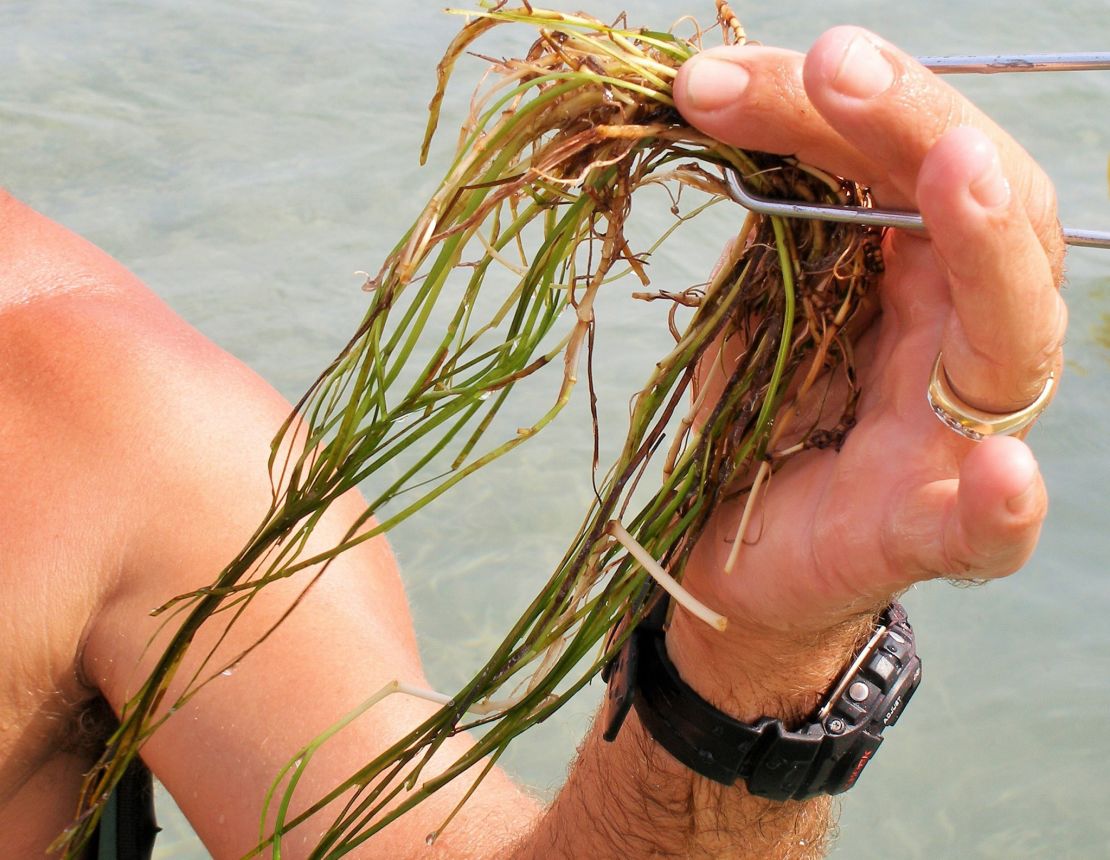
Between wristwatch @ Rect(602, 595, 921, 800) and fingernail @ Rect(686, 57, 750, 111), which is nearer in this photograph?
fingernail @ Rect(686, 57, 750, 111)

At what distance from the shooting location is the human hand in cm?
66

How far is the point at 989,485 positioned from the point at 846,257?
228mm

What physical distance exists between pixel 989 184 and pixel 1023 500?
0.57 ft

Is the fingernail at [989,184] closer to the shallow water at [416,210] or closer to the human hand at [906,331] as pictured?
the human hand at [906,331]

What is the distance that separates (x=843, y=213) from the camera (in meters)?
0.78

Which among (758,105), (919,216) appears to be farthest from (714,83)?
(919,216)

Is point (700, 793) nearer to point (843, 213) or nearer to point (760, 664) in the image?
point (760, 664)

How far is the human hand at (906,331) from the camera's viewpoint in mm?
658

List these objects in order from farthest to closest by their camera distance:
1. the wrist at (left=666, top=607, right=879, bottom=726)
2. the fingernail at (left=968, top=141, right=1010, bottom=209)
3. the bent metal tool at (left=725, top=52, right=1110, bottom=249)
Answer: the wrist at (left=666, top=607, right=879, bottom=726)
the bent metal tool at (left=725, top=52, right=1110, bottom=249)
the fingernail at (left=968, top=141, right=1010, bottom=209)

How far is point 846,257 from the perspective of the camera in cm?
82

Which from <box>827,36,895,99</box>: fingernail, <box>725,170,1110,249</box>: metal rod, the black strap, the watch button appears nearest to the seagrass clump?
<box>725,170,1110,249</box>: metal rod

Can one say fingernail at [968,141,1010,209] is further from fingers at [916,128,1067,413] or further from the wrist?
the wrist

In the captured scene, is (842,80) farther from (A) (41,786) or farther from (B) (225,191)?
(B) (225,191)

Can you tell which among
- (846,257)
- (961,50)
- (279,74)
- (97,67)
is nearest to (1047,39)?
(961,50)
